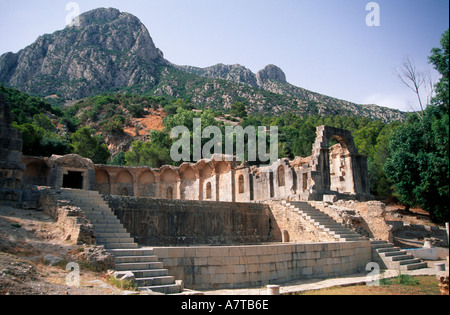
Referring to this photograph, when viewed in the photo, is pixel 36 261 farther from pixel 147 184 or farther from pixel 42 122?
pixel 42 122

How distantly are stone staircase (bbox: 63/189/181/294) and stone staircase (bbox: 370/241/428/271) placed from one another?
34.6ft

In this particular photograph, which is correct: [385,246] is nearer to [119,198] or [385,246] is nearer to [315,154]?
[315,154]

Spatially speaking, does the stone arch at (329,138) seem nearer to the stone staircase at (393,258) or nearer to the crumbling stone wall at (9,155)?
the stone staircase at (393,258)

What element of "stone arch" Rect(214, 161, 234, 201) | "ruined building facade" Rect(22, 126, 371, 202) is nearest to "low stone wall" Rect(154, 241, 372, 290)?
"ruined building facade" Rect(22, 126, 371, 202)

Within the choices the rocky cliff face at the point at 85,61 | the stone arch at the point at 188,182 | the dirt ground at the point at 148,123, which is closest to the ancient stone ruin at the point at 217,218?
the stone arch at the point at 188,182

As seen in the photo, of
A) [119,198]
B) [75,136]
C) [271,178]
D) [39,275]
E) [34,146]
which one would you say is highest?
[75,136]

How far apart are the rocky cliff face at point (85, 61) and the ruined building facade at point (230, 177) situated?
69.3 m

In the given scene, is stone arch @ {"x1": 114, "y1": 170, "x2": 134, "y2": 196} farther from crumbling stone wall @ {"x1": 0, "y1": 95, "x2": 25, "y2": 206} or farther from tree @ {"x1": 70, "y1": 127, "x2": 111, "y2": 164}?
crumbling stone wall @ {"x1": 0, "y1": 95, "x2": 25, "y2": 206}

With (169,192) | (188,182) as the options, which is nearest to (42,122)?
(169,192)

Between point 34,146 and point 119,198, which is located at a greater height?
point 34,146

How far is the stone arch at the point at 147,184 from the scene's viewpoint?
31.0 m

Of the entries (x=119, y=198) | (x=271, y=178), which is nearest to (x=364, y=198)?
(x=271, y=178)

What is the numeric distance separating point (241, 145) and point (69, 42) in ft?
264

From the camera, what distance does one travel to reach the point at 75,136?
134ft
